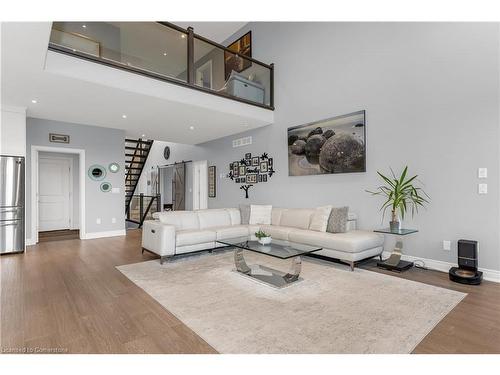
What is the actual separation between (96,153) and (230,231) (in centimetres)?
391

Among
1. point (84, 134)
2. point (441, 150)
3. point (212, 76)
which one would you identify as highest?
point (212, 76)

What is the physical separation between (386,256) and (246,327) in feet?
10.1

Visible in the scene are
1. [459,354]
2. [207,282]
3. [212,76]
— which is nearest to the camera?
[459,354]

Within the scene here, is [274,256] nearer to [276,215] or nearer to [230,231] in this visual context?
[230,231]

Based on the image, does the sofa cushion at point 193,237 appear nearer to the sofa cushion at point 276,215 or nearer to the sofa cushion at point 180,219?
the sofa cushion at point 180,219

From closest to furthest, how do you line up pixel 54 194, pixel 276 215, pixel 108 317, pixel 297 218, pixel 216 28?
pixel 108 317
pixel 297 218
pixel 276 215
pixel 54 194
pixel 216 28

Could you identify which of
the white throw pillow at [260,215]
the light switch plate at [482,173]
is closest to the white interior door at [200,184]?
the white throw pillow at [260,215]

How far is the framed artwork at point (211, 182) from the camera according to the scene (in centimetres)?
796

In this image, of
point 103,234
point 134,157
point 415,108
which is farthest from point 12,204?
point 415,108

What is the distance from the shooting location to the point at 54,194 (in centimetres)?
724

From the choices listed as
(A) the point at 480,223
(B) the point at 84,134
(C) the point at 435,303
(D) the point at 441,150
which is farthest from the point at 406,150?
(B) the point at 84,134

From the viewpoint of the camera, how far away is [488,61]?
3.38 metres

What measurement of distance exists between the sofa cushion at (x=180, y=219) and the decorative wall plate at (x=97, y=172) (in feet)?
8.90

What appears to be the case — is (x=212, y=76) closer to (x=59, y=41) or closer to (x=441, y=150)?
(x=59, y=41)
